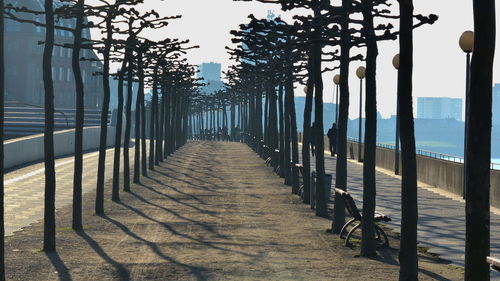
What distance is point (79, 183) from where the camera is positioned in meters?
26.8

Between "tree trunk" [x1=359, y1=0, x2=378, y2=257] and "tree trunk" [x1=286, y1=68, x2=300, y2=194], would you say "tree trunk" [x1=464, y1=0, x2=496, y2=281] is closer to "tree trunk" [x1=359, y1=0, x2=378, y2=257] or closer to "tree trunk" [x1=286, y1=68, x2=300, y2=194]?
"tree trunk" [x1=359, y1=0, x2=378, y2=257]

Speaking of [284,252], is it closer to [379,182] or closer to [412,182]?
[412,182]

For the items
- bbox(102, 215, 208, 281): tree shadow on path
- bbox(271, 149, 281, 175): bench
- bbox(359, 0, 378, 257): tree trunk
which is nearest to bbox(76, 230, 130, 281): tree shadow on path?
bbox(102, 215, 208, 281): tree shadow on path

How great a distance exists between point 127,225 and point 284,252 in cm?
746

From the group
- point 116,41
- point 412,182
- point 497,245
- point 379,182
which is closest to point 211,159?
point 379,182

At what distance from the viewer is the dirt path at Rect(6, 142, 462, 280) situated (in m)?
17.9

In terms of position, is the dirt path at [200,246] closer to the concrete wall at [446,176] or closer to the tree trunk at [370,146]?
the tree trunk at [370,146]

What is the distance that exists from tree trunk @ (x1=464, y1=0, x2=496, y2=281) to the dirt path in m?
5.05

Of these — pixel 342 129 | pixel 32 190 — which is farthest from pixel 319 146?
pixel 32 190

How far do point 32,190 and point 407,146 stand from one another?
28.8 metres

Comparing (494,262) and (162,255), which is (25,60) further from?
(494,262)

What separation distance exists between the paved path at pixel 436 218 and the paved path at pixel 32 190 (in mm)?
9612

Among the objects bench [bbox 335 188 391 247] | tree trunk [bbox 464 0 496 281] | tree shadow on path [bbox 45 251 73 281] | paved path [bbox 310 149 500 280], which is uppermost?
tree trunk [bbox 464 0 496 281]

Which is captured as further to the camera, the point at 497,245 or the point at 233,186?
the point at 233,186
